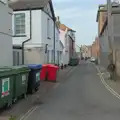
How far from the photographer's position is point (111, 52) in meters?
29.5

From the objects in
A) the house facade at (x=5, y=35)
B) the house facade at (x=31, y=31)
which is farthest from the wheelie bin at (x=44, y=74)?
the house facade at (x=31, y=31)

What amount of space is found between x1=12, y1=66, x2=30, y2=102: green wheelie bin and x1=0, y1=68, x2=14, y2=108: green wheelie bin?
634 mm

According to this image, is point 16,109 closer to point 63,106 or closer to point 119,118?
point 63,106

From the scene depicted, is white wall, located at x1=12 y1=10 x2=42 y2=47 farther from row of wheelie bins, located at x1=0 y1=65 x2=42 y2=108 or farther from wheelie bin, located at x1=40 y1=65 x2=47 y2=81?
row of wheelie bins, located at x1=0 y1=65 x2=42 y2=108

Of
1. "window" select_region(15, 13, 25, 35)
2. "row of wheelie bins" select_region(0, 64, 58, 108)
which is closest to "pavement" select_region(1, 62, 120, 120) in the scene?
"row of wheelie bins" select_region(0, 64, 58, 108)

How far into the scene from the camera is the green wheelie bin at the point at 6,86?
13.0m

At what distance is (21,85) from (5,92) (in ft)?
9.05

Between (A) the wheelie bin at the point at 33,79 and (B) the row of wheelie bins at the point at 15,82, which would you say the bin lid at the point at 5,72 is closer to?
(B) the row of wheelie bins at the point at 15,82

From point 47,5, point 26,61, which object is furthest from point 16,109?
point 47,5

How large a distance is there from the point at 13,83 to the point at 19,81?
1.05 metres

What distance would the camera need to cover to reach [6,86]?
1355cm

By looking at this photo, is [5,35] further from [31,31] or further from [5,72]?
[31,31]

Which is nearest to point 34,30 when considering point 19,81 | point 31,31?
point 31,31

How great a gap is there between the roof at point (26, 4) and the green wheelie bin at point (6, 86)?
21.8 metres
